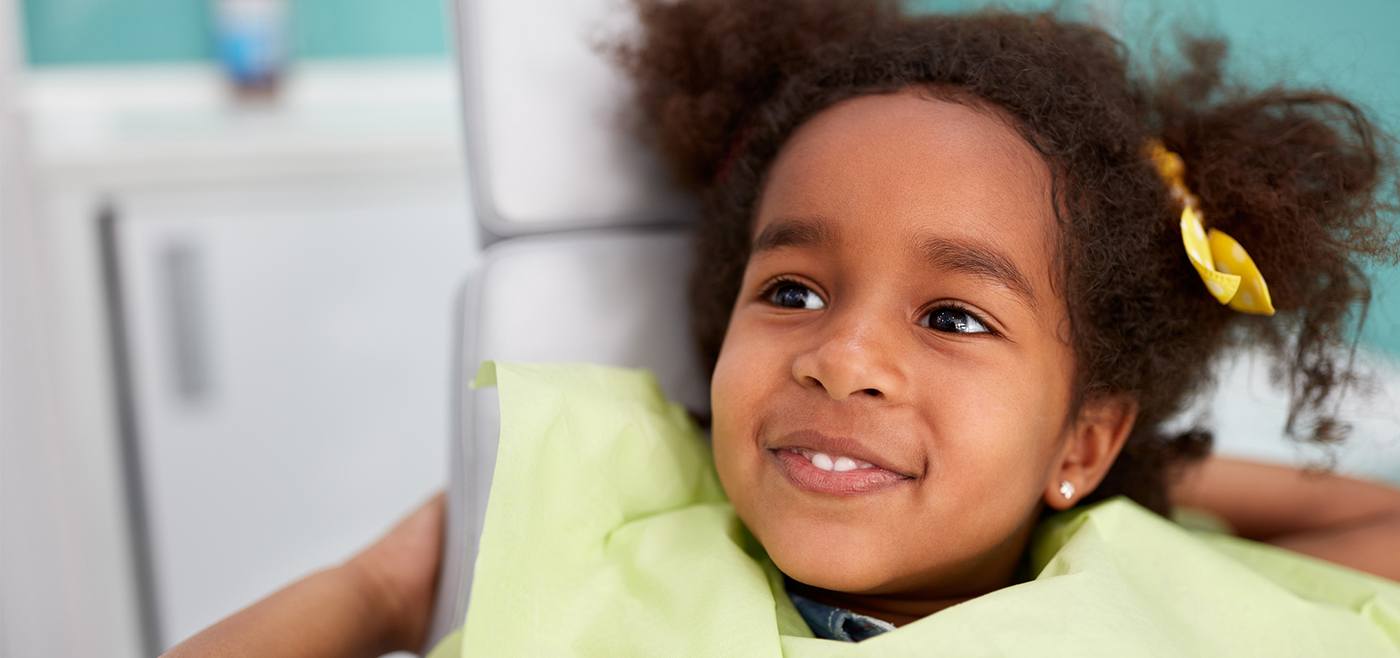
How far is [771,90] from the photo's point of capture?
0.95 m

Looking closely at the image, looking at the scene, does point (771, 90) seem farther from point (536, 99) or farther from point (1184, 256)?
point (1184, 256)

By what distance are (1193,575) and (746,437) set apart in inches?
11.7

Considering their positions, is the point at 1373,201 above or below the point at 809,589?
above

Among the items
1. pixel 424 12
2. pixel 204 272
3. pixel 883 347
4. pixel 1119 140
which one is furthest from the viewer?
pixel 424 12

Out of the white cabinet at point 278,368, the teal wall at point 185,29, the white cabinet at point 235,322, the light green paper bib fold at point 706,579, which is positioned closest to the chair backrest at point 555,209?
the light green paper bib fold at point 706,579

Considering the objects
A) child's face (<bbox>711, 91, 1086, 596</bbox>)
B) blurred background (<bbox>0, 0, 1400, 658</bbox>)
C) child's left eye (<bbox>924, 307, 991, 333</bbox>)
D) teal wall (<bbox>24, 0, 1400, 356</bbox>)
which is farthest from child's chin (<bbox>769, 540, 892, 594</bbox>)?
blurred background (<bbox>0, 0, 1400, 658</bbox>)

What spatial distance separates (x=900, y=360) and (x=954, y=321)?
6cm

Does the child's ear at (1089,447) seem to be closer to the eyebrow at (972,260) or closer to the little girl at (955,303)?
the little girl at (955,303)

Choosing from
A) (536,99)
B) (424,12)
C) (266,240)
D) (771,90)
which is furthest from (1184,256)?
(424,12)

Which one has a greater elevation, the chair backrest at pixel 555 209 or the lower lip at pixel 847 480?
the chair backrest at pixel 555 209

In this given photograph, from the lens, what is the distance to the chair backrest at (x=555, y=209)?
96cm

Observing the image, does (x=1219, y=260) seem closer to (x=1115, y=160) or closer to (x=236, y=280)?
(x=1115, y=160)

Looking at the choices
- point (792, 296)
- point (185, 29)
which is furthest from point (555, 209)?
point (185, 29)

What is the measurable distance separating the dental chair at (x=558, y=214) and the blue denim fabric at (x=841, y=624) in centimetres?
25
